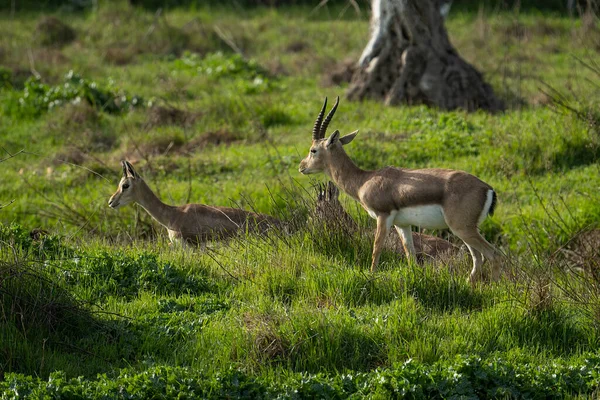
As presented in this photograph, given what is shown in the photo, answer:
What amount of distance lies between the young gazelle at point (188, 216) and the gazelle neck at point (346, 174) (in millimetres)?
780

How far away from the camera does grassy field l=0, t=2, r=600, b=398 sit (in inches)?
260

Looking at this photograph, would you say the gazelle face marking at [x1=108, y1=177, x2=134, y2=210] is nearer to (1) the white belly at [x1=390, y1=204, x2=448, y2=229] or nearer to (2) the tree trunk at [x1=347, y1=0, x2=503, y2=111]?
(1) the white belly at [x1=390, y1=204, x2=448, y2=229]

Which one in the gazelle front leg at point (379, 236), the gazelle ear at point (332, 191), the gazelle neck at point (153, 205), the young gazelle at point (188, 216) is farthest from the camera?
the gazelle neck at point (153, 205)

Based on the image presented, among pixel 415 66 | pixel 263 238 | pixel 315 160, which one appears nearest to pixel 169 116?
pixel 415 66

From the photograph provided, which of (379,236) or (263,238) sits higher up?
(379,236)

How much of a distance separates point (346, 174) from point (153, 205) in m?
2.51

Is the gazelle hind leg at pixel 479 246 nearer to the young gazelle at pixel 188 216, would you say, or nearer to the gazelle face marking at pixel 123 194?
the young gazelle at pixel 188 216

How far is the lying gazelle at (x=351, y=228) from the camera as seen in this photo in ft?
28.8

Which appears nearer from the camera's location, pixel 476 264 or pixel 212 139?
pixel 476 264

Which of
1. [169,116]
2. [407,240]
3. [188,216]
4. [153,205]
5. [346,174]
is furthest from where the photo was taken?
[169,116]

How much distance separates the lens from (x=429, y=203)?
8703 mm

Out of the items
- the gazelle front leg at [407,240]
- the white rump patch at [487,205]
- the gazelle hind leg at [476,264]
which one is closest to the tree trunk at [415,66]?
the gazelle front leg at [407,240]

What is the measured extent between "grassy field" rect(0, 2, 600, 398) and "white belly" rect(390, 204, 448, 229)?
513 millimetres

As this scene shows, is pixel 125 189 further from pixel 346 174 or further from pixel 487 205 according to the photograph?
pixel 487 205
